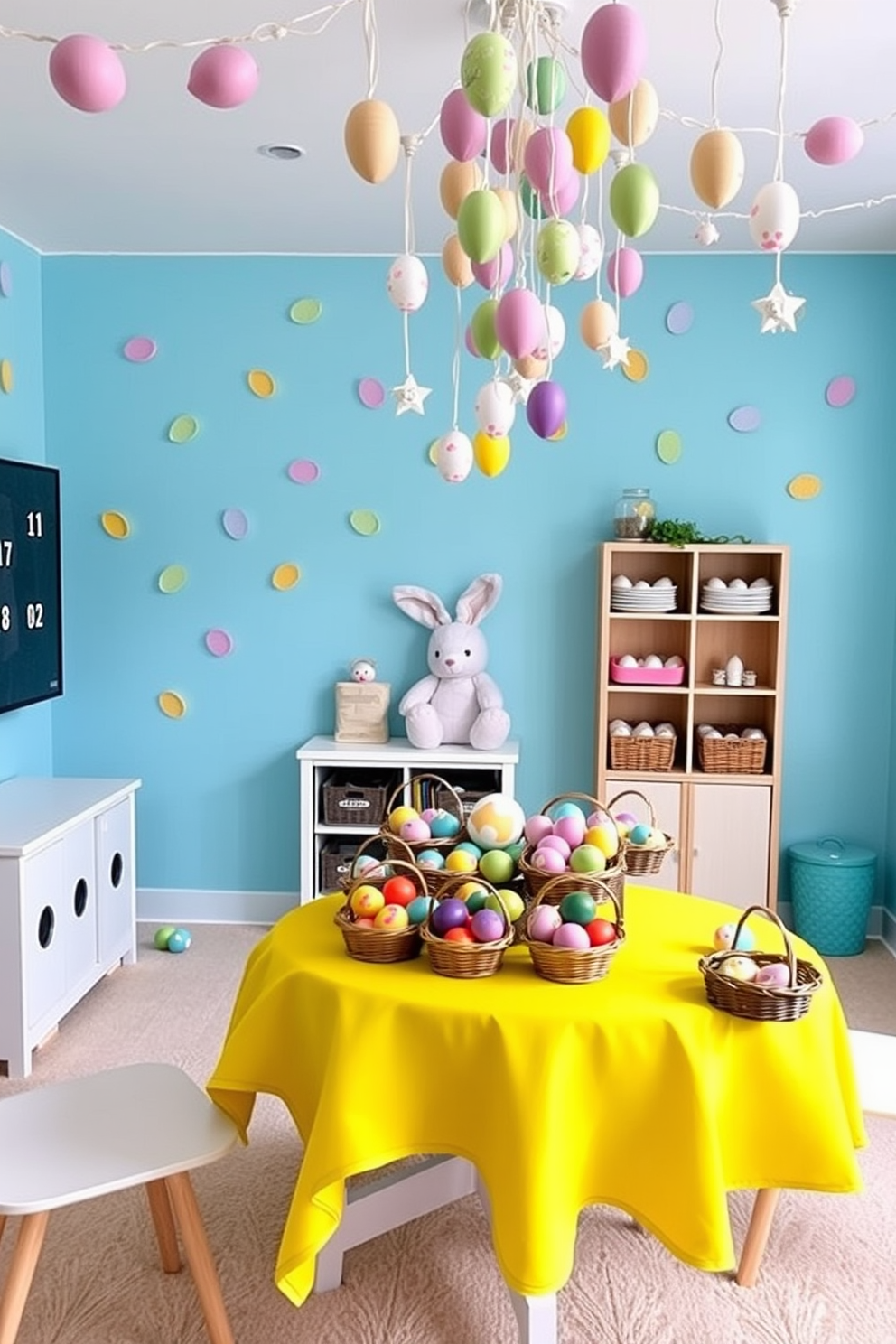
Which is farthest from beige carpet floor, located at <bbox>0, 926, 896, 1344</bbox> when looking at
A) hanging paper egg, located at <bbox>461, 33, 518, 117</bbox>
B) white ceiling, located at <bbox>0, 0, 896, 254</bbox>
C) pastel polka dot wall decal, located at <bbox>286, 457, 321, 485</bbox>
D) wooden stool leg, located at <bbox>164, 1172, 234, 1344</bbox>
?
white ceiling, located at <bbox>0, 0, 896, 254</bbox>

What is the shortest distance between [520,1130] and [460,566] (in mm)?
2778

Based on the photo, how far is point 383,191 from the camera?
11.7ft

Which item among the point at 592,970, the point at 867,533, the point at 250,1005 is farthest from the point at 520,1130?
the point at 867,533

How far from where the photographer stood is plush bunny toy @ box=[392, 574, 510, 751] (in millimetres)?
4242

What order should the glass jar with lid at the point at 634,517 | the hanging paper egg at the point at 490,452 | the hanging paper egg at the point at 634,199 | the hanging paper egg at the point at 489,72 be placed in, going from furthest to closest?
the glass jar with lid at the point at 634,517
the hanging paper egg at the point at 490,452
the hanging paper egg at the point at 634,199
the hanging paper egg at the point at 489,72

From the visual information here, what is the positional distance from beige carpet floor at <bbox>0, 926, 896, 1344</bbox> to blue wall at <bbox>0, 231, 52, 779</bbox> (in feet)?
6.21

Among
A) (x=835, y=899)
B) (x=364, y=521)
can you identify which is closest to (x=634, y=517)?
(x=364, y=521)

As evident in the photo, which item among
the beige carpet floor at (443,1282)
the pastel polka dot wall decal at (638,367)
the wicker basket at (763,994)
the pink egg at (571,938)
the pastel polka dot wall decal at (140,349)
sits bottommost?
the beige carpet floor at (443,1282)

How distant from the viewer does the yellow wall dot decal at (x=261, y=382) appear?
4.35m

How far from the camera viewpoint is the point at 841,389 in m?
4.25

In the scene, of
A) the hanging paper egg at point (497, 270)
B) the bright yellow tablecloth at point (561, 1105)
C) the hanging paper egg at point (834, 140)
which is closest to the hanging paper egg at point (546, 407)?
the hanging paper egg at point (497, 270)

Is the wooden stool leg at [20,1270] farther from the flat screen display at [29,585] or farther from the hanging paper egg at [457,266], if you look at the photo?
the flat screen display at [29,585]

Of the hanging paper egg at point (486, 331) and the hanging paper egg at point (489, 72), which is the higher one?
the hanging paper egg at point (489, 72)

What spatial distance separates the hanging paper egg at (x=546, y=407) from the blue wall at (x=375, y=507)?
7.42ft
